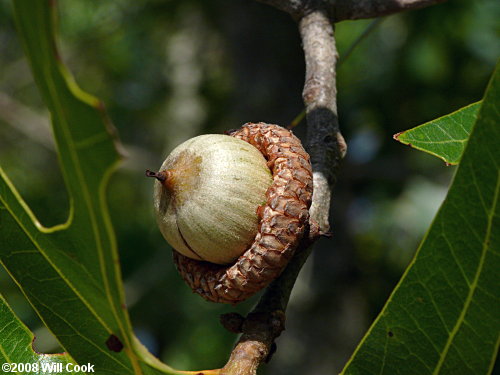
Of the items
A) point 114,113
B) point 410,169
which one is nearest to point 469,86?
point 410,169

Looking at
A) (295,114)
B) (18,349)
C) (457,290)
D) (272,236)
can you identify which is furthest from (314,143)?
(295,114)

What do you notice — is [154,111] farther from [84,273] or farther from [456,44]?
[84,273]

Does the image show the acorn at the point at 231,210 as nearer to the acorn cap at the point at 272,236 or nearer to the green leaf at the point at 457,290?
the acorn cap at the point at 272,236

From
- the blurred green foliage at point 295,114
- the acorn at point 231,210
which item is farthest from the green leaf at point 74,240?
the blurred green foliage at point 295,114

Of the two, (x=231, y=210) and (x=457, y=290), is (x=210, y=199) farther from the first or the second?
(x=457, y=290)

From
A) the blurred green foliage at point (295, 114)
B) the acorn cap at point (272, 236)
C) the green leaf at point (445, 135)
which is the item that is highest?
the green leaf at point (445, 135)
